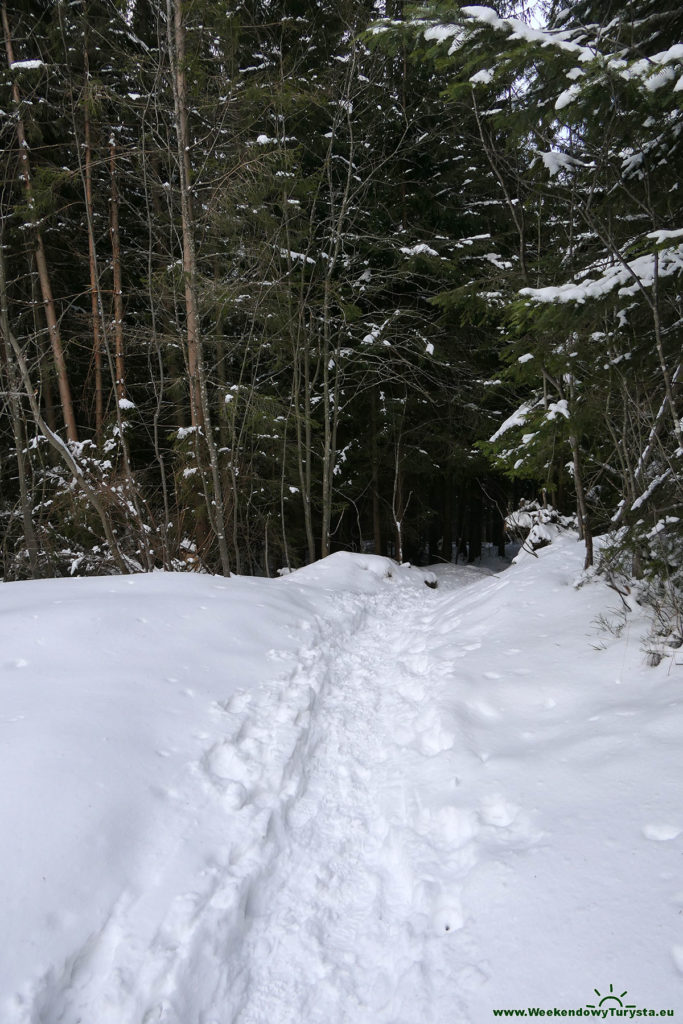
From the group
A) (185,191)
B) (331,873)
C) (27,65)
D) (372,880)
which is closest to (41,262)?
(27,65)

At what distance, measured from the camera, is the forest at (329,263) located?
3.80 metres

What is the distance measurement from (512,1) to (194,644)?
30.7 feet

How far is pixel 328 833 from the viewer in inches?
107

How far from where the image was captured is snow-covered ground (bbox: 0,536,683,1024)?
5.85 feet

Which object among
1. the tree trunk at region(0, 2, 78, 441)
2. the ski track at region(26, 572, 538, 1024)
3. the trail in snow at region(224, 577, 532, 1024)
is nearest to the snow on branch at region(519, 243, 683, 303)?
the ski track at region(26, 572, 538, 1024)

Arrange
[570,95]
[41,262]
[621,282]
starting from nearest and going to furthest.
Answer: [570,95] → [621,282] → [41,262]

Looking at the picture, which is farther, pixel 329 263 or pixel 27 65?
pixel 329 263

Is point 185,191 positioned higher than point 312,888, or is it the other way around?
point 185,191

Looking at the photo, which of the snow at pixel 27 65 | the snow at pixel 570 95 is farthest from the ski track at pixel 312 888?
the snow at pixel 27 65

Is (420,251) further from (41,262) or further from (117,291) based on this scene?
(41,262)

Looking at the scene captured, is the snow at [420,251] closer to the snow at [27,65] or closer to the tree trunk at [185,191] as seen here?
the tree trunk at [185,191]

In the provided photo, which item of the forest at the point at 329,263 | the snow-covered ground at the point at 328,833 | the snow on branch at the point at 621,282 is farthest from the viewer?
the forest at the point at 329,263

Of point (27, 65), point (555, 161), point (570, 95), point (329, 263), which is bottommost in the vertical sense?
point (570, 95)

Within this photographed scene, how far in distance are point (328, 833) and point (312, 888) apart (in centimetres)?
36
